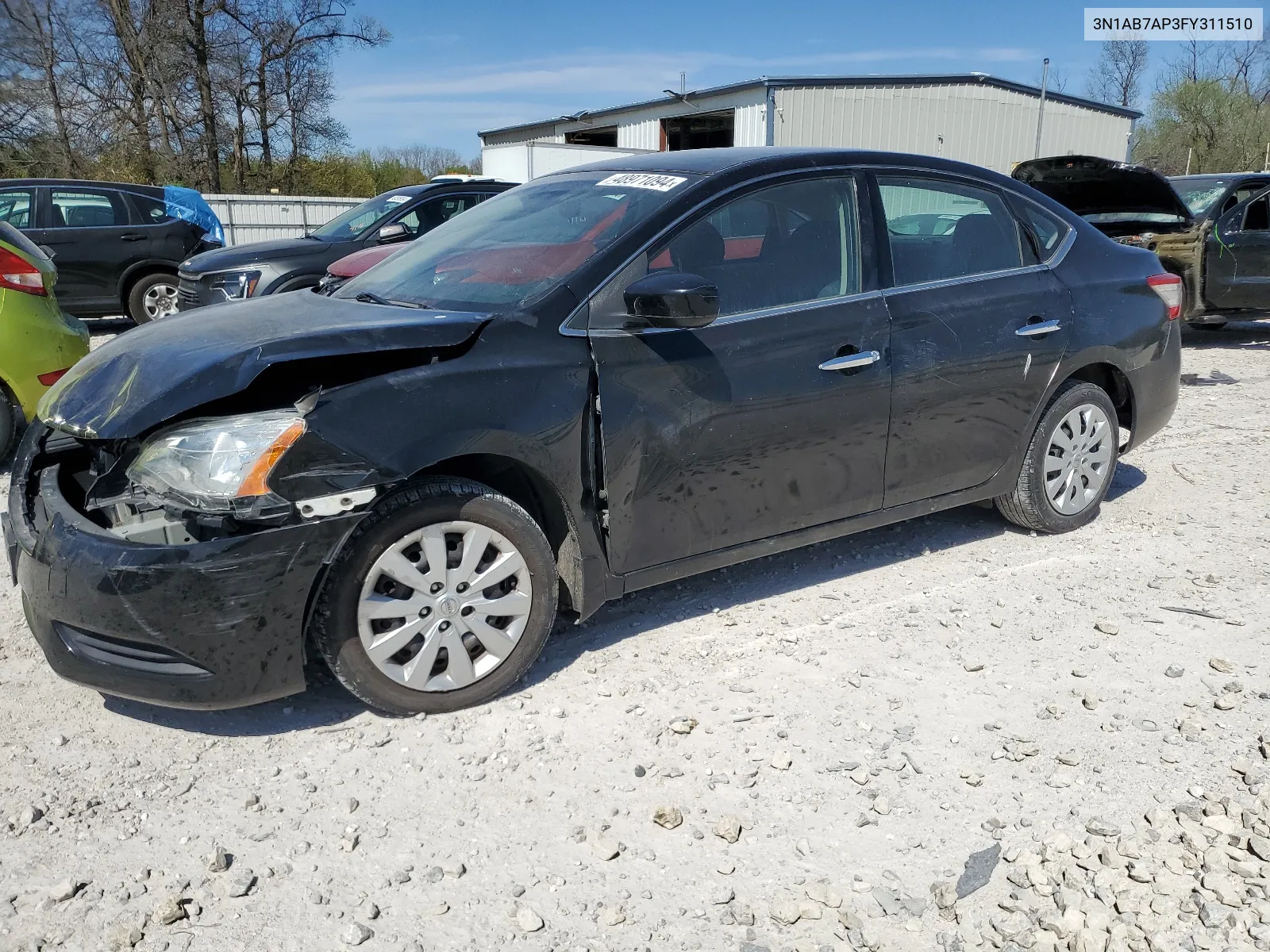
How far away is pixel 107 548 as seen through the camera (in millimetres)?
2861

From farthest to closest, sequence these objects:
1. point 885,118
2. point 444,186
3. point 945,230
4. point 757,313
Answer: point 885,118 → point 444,186 → point 945,230 → point 757,313

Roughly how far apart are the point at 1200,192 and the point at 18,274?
10.6 metres

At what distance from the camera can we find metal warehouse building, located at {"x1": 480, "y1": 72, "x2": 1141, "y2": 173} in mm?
25438

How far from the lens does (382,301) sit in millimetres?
3818

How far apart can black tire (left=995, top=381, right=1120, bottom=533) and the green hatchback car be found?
5134mm

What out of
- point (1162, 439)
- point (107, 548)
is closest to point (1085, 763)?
point (107, 548)

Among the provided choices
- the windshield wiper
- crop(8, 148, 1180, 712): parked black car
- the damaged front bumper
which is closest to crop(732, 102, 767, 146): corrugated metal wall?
crop(8, 148, 1180, 712): parked black car

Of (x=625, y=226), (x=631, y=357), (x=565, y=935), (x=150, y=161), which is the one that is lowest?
(x=565, y=935)

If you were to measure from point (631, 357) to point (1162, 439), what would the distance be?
489cm

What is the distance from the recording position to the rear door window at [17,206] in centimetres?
1122

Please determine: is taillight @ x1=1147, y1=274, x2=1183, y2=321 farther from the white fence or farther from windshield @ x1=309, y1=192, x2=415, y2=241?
the white fence

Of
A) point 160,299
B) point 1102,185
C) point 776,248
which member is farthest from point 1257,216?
point 160,299

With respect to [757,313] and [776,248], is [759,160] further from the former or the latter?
[757,313]

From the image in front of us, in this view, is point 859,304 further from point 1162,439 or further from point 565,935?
point 1162,439
